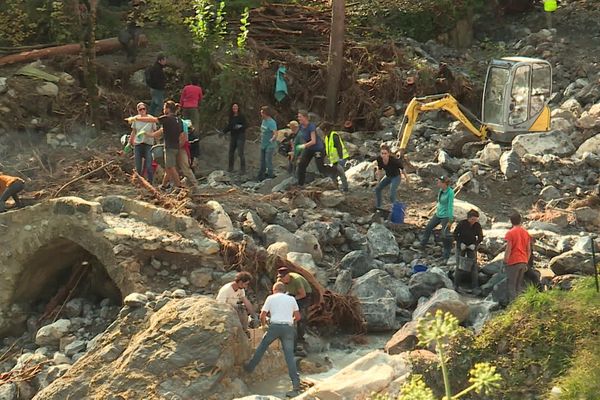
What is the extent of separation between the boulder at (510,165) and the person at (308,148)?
12.2 feet

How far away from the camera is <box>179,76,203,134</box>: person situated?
19094mm

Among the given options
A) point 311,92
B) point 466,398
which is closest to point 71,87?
point 311,92

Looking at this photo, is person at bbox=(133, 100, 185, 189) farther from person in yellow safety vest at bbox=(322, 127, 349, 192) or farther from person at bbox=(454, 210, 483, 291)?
person at bbox=(454, 210, 483, 291)

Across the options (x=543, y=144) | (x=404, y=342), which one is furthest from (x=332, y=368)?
(x=543, y=144)

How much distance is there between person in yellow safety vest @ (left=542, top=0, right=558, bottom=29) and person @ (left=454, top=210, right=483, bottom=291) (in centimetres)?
1330

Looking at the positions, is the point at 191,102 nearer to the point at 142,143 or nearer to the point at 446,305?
the point at 142,143

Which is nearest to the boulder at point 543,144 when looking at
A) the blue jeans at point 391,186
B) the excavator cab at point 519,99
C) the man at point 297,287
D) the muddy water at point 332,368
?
the excavator cab at point 519,99

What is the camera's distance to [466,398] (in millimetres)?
9062

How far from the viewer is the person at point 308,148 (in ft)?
54.1

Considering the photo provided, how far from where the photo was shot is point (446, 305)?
493 inches

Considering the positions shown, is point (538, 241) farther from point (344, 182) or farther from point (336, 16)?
point (336, 16)

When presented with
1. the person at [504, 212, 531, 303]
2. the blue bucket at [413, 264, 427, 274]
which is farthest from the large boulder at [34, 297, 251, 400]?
the blue bucket at [413, 264, 427, 274]

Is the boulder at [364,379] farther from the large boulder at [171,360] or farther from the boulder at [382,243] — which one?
the boulder at [382,243]

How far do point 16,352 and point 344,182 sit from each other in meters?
6.40
